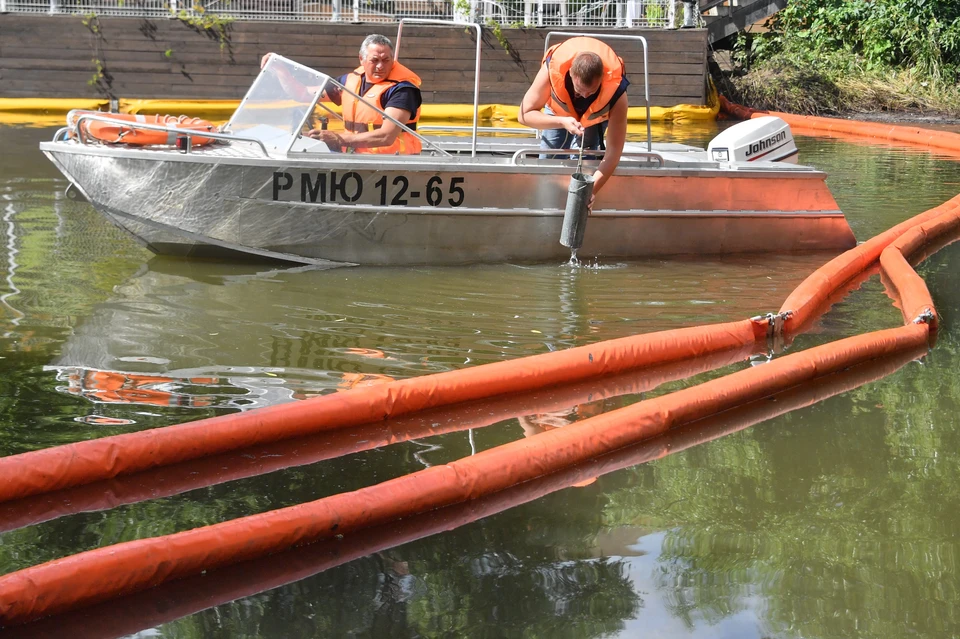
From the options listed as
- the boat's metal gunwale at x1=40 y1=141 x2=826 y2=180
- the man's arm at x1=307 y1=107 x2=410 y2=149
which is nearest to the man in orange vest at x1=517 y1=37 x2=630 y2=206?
the boat's metal gunwale at x1=40 y1=141 x2=826 y2=180

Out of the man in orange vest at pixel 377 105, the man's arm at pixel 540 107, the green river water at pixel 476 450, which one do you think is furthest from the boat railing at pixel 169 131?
the man's arm at pixel 540 107

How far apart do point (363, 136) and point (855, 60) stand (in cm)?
1599

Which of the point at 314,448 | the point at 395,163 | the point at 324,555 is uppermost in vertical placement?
the point at 395,163

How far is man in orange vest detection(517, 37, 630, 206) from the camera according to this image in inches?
276

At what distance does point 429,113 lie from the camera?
1720 cm

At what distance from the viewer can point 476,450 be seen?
446cm

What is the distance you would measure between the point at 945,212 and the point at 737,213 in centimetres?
225

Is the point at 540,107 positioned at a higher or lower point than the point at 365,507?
higher

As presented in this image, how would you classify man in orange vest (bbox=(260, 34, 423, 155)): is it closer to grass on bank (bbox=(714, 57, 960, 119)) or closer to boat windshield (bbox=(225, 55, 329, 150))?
boat windshield (bbox=(225, 55, 329, 150))

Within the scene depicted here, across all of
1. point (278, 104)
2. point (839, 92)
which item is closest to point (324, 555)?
point (278, 104)

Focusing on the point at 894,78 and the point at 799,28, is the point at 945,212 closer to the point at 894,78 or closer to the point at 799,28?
the point at 894,78

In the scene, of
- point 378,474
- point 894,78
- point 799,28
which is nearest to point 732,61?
point 799,28

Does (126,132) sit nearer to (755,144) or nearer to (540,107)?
(540,107)

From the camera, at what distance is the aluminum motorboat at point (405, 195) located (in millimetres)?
7059
